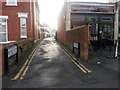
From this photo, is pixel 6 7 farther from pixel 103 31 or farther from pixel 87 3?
pixel 103 31

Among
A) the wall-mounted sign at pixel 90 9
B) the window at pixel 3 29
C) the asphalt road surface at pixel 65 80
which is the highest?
the wall-mounted sign at pixel 90 9

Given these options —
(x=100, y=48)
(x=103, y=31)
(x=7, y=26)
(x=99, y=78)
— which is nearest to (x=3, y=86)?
(x=99, y=78)

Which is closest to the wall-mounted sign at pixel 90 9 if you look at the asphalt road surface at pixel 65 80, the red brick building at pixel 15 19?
the red brick building at pixel 15 19

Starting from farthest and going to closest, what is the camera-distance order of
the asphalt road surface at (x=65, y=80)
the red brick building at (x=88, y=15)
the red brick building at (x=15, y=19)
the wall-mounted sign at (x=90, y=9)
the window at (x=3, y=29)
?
A: the wall-mounted sign at (x=90, y=9) → the red brick building at (x=88, y=15) → the red brick building at (x=15, y=19) → the window at (x=3, y=29) → the asphalt road surface at (x=65, y=80)

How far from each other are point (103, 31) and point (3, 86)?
25.0 m

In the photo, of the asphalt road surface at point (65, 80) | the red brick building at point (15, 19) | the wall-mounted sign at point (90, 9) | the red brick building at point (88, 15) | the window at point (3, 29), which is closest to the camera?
the asphalt road surface at point (65, 80)

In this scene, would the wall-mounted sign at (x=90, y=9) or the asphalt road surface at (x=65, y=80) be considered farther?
the wall-mounted sign at (x=90, y=9)

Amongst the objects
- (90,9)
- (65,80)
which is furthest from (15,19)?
(65,80)

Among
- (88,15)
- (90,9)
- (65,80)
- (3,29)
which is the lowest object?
(65,80)

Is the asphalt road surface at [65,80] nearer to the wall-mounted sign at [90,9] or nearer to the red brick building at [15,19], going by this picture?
the red brick building at [15,19]

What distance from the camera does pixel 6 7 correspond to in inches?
1143

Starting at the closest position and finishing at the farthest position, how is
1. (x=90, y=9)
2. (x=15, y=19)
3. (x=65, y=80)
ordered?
(x=65, y=80), (x=15, y=19), (x=90, y=9)

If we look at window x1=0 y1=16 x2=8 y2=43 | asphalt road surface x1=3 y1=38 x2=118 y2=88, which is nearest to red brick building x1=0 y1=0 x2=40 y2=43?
window x1=0 y1=16 x2=8 y2=43

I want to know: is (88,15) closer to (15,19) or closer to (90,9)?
(90,9)
